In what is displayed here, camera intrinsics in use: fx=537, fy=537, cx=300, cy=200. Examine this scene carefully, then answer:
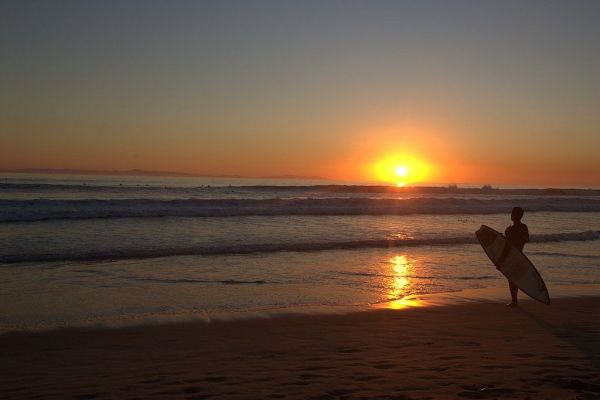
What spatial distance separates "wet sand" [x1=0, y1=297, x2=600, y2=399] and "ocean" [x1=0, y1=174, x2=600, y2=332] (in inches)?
41.5

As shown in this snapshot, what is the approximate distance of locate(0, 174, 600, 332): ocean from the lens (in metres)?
8.69

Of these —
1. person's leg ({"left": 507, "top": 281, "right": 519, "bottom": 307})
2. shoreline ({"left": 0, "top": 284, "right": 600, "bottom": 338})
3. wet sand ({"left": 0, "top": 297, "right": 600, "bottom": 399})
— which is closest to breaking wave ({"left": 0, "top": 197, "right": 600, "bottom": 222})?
shoreline ({"left": 0, "top": 284, "right": 600, "bottom": 338})

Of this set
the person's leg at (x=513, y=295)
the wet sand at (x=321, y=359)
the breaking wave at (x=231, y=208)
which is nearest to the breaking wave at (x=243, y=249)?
the wet sand at (x=321, y=359)

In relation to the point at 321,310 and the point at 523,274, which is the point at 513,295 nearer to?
the point at 523,274

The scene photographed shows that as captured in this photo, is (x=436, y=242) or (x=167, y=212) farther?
(x=167, y=212)

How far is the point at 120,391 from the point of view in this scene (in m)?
4.71

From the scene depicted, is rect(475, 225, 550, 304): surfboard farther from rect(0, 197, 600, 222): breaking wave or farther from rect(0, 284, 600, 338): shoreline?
rect(0, 197, 600, 222): breaking wave

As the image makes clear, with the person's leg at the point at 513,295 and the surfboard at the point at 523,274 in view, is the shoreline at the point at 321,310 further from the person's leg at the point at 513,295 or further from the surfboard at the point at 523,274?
the surfboard at the point at 523,274

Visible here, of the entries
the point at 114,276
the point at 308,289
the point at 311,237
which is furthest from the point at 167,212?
the point at 308,289

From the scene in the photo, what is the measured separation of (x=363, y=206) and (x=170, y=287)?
2378 cm

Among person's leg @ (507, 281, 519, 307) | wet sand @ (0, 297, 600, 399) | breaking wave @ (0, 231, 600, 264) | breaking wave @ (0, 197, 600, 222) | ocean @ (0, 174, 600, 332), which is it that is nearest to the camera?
wet sand @ (0, 297, 600, 399)

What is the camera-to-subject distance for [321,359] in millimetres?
5738

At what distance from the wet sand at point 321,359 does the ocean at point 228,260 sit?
3.46 ft

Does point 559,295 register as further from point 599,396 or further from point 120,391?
point 120,391
